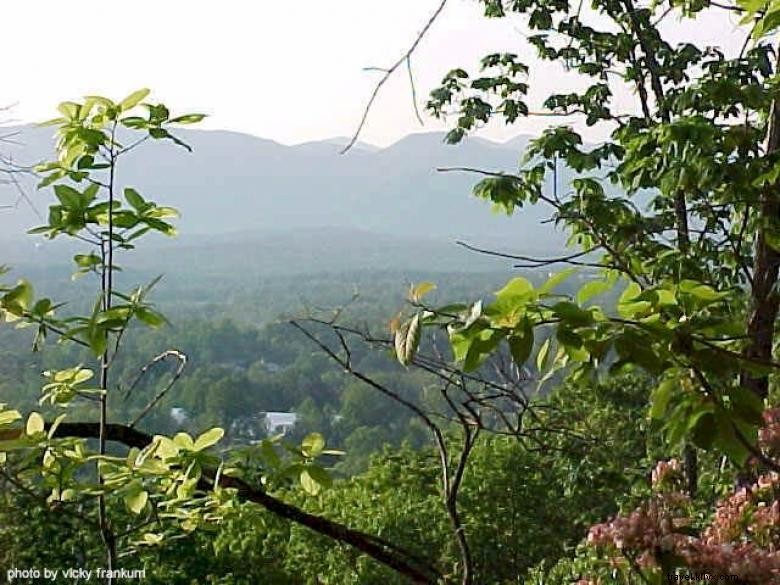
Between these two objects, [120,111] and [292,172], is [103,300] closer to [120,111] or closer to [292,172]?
[120,111]

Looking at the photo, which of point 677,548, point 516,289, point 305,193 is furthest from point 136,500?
point 305,193

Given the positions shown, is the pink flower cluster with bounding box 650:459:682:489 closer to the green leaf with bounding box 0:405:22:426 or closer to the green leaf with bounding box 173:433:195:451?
the green leaf with bounding box 173:433:195:451

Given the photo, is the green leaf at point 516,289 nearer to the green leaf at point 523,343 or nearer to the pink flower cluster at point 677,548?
the green leaf at point 523,343

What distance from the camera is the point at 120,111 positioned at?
0.86 m

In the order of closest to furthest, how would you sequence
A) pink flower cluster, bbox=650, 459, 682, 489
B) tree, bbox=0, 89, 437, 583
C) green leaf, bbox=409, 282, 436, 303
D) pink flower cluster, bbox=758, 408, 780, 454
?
green leaf, bbox=409, 282, 436, 303 → tree, bbox=0, 89, 437, 583 → pink flower cluster, bbox=758, 408, 780, 454 → pink flower cluster, bbox=650, 459, 682, 489

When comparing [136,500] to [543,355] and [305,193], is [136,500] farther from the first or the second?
[305,193]

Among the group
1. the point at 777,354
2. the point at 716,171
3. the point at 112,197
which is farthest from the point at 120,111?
the point at 777,354

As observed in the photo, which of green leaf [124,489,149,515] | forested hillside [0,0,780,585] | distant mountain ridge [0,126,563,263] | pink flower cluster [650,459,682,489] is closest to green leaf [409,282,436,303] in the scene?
forested hillside [0,0,780,585]

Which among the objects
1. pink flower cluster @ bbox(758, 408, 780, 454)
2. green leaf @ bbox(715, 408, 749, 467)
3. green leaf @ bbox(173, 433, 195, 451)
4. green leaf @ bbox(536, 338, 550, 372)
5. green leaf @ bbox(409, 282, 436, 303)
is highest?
green leaf @ bbox(409, 282, 436, 303)

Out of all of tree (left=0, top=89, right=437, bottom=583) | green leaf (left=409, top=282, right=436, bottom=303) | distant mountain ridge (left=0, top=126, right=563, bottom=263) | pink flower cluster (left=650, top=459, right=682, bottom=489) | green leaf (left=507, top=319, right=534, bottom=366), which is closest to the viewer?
green leaf (left=507, top=319, right=534, bottom=366)

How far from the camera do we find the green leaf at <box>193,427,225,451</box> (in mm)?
807

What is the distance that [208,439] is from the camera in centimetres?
81

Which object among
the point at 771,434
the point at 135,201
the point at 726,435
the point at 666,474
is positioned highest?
the point at 135,201

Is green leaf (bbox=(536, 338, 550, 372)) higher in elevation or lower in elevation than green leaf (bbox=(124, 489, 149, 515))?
higher
